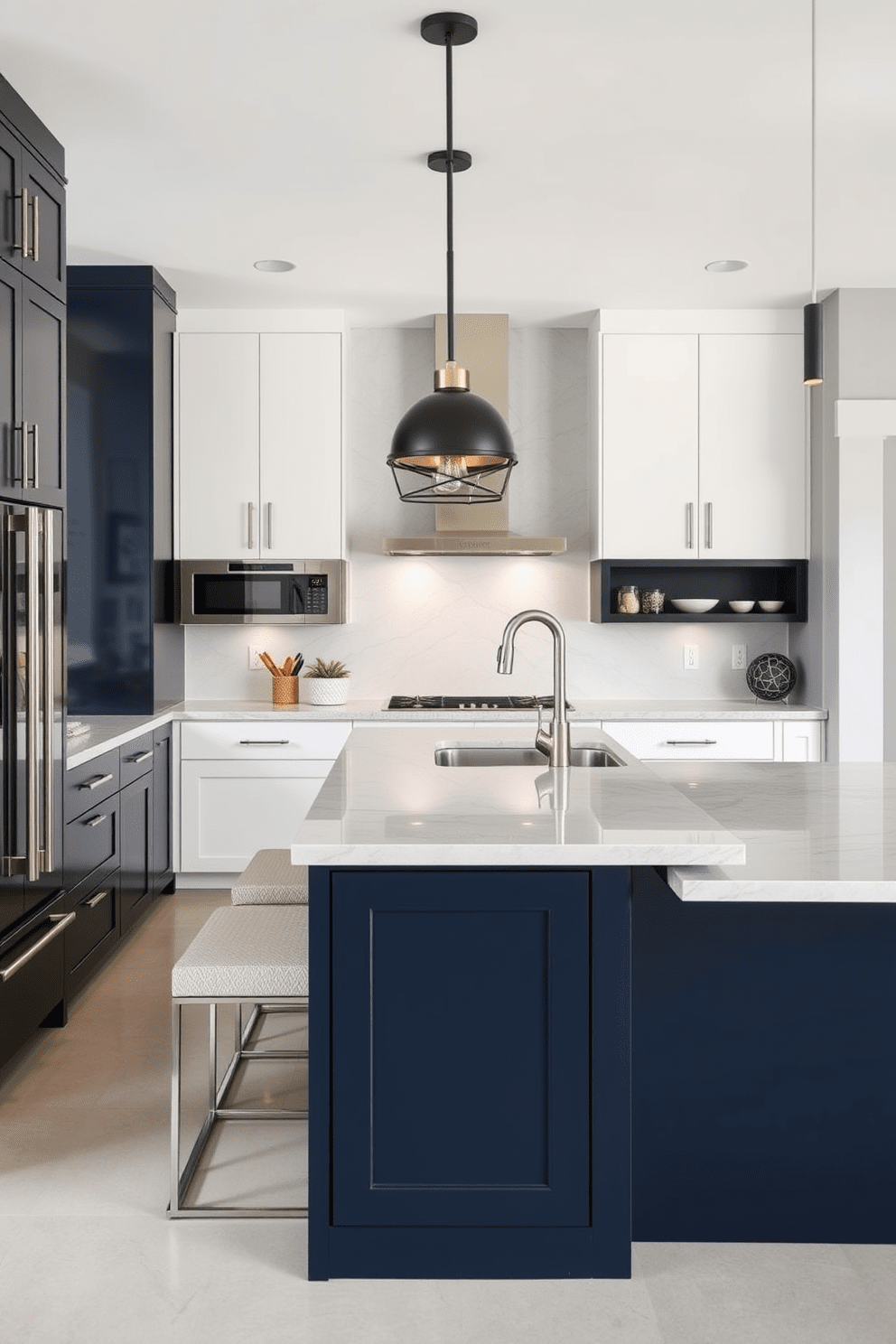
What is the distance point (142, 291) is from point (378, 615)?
1.81 meters

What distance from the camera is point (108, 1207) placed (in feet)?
8.05

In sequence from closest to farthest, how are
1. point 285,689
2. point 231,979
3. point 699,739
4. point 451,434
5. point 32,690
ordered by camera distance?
1. point 231,979
2. point 451,434
3. point 32,690
4. point 699,739
5. point 285,689

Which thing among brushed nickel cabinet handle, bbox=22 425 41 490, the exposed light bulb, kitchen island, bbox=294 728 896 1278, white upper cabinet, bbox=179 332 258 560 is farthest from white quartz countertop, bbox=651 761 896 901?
white upper cabinet, bbox=179 332 258 560

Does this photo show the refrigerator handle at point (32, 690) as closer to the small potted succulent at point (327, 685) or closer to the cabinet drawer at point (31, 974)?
the cabinet drawer at point (31, 974)

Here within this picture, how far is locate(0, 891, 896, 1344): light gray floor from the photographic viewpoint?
201 cm

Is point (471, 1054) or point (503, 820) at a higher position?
point (503, 820)

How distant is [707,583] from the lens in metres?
5.56

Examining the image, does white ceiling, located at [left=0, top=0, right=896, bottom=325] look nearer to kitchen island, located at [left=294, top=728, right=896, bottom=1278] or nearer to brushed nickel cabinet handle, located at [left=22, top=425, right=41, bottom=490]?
brushed nickel cabinet handle, located at [left=22, top=425, right=41, bottom=490]

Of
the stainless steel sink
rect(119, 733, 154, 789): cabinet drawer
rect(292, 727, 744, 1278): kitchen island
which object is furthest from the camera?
rect(119, 733, 154, 789): cabinet drawer

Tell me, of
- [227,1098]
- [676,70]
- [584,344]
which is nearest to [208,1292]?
[227,1098]

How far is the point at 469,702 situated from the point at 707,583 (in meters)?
1.31

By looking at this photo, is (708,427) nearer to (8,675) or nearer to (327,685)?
(327,685)

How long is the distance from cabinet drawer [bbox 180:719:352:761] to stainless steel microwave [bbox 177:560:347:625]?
1.78 feet

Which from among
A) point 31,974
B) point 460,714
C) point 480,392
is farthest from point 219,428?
point 31,974
